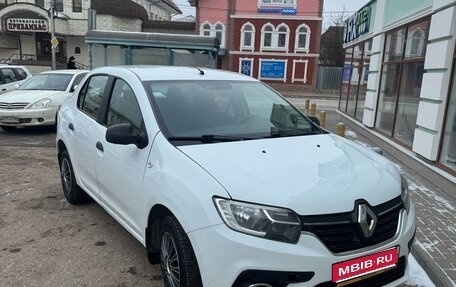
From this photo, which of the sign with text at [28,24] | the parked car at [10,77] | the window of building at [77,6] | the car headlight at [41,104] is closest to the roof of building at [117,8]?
the window of building at [77,6]

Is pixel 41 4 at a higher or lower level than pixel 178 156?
higher

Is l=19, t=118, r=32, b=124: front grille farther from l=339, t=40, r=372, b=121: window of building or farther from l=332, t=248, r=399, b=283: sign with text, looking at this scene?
l=332, t=248, r=399, b=283: sign with text

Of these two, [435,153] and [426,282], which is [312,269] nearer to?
[426,282]

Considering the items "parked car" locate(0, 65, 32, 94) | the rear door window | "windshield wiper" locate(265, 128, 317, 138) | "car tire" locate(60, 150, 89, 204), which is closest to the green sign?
"windshield wiper" locate(265, 128, 317, 138)

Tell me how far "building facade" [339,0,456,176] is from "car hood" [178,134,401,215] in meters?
3.65

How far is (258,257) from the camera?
7.34 feet

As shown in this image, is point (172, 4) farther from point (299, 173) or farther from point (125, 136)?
point (299, 173)

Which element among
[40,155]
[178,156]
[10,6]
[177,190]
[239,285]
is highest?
[10,6]

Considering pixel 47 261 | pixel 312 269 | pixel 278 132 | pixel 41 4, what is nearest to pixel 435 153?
pixel 278 132

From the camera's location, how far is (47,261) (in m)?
3.61

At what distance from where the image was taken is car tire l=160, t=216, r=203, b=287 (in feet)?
8.29

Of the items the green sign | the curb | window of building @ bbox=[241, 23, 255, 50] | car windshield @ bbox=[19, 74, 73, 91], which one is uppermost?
window of building @ bbox=[241, 23, 255, 50]

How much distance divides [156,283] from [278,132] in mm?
1605

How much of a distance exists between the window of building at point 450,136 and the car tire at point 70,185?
16.9 ft
